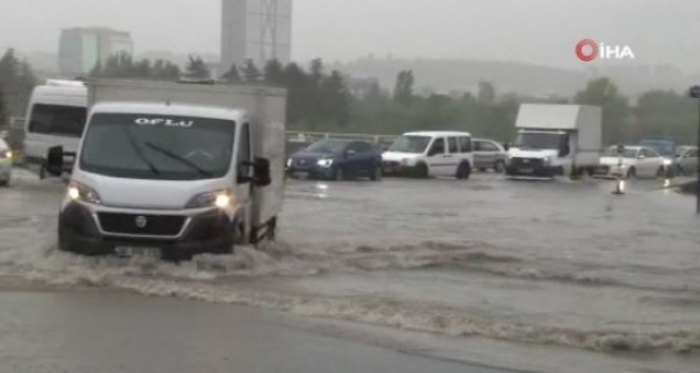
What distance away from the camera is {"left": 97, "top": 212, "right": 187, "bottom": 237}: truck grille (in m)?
12.4

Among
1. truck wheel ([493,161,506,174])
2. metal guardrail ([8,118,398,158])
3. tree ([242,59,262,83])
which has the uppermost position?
tree ([242,59,262,83])

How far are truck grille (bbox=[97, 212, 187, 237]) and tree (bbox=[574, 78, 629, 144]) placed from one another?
41.7m

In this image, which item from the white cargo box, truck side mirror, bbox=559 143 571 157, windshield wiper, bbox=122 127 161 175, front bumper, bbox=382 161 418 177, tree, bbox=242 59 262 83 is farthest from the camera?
the white cargo box

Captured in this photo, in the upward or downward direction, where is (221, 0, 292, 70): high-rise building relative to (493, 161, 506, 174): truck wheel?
upward

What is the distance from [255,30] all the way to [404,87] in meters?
19.4

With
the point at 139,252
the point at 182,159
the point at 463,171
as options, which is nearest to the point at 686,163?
the point at 463,171

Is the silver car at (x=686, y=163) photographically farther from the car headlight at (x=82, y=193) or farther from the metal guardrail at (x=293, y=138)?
the car headlight at (x=82, y=193)

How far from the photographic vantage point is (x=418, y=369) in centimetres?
841

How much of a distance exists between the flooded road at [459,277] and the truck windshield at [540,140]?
1748 centimetres

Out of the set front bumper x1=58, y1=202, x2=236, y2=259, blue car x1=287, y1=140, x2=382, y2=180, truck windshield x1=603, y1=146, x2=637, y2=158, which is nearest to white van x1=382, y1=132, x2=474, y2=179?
blue car x1=287, y1=140, x2=382, y2=180

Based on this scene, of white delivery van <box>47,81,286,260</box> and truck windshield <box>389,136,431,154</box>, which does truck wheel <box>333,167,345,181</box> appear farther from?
white delivery van <box>47,81,286,260</box>

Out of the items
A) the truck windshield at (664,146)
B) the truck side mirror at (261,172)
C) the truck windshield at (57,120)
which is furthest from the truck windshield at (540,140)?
the truck side mirror at (261,172)

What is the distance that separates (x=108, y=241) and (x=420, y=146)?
95.1 feet

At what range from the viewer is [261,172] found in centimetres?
1364
